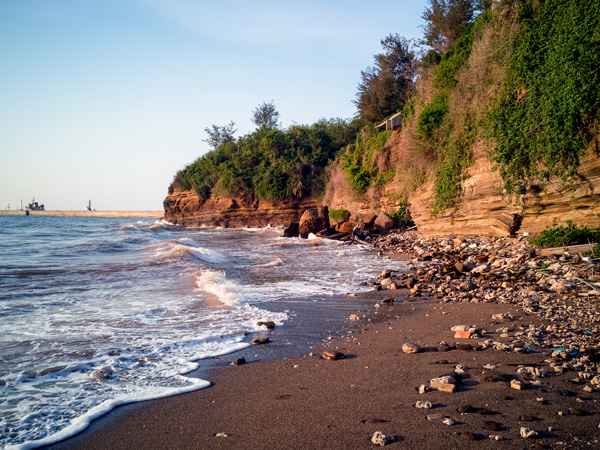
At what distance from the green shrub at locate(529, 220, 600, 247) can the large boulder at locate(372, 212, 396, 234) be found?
969cm

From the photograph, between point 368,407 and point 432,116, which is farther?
point 432,116

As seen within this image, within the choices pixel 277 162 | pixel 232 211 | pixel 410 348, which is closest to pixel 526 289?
pixel 410 348

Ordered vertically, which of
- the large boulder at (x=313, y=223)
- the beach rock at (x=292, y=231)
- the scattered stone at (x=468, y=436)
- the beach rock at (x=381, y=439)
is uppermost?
the large boulder at (x=313, y=223)

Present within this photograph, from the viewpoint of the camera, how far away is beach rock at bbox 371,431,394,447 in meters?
2.23

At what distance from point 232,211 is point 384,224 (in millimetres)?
23479

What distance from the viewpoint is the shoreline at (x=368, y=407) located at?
7.55ft

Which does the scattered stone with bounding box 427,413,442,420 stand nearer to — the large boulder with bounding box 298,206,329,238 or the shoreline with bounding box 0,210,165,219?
the large boulder with bounding box 298,206,329,238

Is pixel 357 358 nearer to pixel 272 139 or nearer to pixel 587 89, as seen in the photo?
pixel 587 89

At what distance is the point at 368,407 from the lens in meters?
2.73

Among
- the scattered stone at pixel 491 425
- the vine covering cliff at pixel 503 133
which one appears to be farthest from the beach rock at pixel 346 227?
the scattered stone at pixel 491 425

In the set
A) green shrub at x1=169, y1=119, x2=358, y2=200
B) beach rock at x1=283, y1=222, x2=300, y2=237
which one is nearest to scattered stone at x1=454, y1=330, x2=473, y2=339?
beach rock at x1=283, y1=222, x2=300, y2=237

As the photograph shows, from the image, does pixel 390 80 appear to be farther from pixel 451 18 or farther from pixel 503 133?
pixel 503 133

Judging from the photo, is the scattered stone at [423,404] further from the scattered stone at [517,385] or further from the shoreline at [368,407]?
the scattered stone at [517,385]

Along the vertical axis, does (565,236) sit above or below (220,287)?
above
